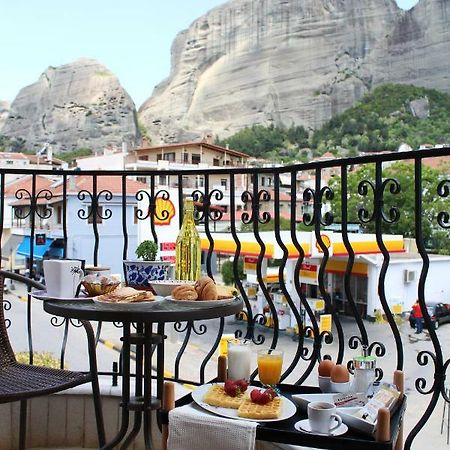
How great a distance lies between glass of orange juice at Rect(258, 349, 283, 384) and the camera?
1585mm

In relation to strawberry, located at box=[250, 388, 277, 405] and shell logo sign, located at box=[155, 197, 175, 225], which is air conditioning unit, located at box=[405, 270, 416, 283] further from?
strawberry, located at box=[250, 388, 277, 405]

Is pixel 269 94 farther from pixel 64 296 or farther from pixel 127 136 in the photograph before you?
pixel 64 296

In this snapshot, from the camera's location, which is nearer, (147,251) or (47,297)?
(47,297)

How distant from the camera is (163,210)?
8.73 ft

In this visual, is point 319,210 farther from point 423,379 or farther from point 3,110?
point 3,110

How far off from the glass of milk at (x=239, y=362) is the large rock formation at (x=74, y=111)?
76620mm

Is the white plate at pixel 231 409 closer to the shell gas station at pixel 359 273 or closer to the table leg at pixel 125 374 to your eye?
the table leg at pixel 125 374

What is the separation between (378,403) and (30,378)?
1.08m

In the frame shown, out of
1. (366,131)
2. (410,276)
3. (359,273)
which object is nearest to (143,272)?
(410,276)

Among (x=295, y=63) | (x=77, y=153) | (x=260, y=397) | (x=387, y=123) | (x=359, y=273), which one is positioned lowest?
(x=359, y=273)

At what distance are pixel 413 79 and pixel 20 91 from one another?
57.2 m

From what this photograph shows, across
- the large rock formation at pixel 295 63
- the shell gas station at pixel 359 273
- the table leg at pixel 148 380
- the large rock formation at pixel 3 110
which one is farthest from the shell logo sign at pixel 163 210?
the large rock formation at pixel 3 110

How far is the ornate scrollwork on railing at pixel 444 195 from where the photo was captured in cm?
159

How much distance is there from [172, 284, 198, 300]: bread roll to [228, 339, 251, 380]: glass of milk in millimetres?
214
